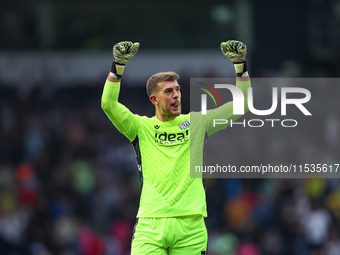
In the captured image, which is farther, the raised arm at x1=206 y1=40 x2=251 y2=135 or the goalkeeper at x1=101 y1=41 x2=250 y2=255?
the raised arm at x1=206 y1=40 x2=251 y2=135

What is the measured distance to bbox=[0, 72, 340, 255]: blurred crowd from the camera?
1196cm

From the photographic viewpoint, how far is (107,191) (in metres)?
13.1

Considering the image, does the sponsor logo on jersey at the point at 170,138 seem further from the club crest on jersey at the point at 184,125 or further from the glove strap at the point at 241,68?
the glove strap at the point at 241,68

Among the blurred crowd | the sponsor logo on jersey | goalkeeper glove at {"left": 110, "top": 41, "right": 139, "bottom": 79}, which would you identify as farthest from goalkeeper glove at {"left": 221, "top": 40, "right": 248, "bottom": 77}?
the blurred crowd

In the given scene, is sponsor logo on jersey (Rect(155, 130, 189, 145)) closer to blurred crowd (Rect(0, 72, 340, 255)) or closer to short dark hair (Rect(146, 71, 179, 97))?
short dark hair (Rect(146, 71, 179, 97))

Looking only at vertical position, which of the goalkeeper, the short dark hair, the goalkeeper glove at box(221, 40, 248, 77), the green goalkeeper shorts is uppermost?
the goalkeeper glove at box(221, 40, 248, 77)

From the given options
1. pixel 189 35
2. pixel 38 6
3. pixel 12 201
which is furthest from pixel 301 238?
pixel 38 6

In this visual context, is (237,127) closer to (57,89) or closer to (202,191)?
(57,89)

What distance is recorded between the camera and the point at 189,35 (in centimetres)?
1725

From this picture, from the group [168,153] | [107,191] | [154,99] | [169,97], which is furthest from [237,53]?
[107,191]

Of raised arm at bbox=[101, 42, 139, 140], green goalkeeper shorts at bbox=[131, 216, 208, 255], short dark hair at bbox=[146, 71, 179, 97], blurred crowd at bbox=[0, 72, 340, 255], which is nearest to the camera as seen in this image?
green goalkeeper shorts at bbox=[131, 216, 208, 255]

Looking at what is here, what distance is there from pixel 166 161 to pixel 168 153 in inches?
3.7

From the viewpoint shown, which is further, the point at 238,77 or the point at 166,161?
the point at 238,77

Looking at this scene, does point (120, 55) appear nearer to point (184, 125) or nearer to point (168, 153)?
point (184, 125)
